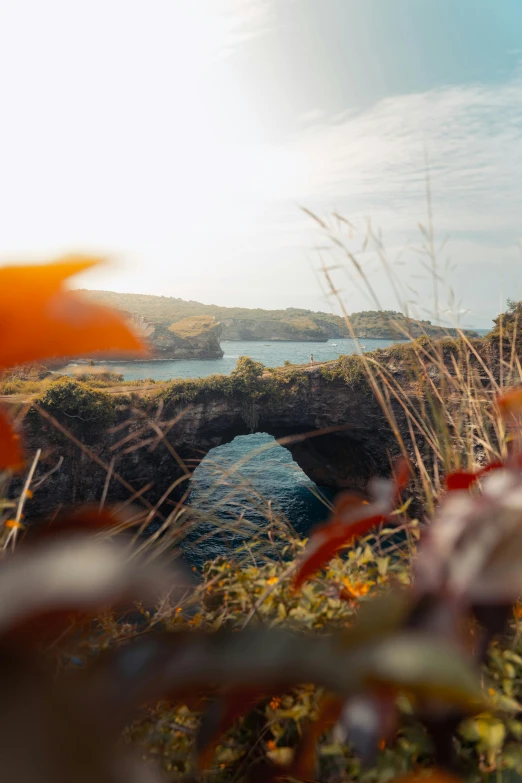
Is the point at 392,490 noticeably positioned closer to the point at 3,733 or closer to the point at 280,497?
the point at 3,733

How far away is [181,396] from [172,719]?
62.9ft

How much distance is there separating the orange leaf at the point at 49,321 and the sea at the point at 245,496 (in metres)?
0.95

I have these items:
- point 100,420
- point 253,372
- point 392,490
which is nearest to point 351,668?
point 392,490

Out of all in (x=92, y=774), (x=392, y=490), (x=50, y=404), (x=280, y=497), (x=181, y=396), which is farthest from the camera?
(x=280, y=497)

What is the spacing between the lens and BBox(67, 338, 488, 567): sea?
1440 mm

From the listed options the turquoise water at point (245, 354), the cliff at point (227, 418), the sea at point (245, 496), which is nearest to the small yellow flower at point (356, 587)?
the sea at point (245, 496)

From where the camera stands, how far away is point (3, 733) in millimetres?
174

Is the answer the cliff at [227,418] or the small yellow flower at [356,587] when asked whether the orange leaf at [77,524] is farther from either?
the cliff at [227,418]

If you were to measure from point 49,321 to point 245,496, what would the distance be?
5.24ft

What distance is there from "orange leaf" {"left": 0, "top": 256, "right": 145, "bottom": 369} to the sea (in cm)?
95

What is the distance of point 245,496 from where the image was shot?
5.81 feet

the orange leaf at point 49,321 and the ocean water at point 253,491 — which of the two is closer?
the orange leaf at point 49,321

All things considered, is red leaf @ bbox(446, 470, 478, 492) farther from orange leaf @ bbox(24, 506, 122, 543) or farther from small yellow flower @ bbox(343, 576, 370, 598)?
small yellow flower @ bbox(343, 576, 370, 598)

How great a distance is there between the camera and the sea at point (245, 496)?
1.44 meters
